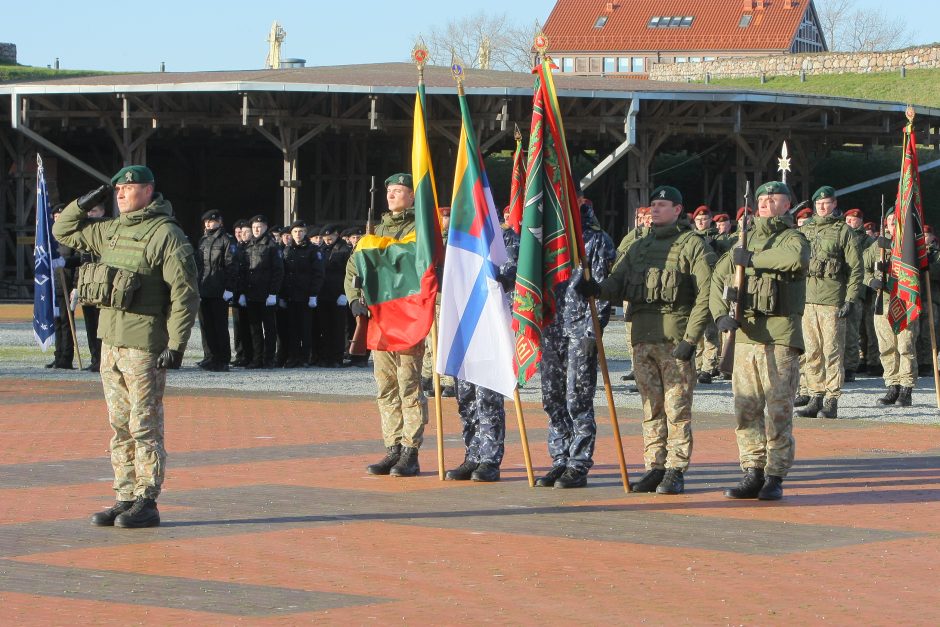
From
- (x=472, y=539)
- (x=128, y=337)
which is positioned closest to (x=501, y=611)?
(x=472, y=539)

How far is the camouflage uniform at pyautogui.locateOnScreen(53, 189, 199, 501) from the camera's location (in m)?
8.54

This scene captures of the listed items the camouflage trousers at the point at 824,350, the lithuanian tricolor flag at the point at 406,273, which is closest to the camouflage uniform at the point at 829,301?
the camouflage trousers at the point at 824,350

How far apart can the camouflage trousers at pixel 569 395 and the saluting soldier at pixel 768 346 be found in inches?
37.7

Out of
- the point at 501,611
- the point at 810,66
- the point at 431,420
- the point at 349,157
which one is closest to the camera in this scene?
the point at 501,611

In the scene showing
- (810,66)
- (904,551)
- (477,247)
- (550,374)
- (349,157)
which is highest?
(810,66)

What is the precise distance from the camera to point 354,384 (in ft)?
58.3

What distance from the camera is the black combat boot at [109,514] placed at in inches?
334

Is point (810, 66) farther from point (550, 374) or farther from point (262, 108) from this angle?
point (550, 374)

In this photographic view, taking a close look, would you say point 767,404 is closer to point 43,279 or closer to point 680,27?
point 43,279

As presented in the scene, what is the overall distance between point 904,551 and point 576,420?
2784 millimetres

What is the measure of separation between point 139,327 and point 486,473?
287 cm

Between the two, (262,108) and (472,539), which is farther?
(262,108)

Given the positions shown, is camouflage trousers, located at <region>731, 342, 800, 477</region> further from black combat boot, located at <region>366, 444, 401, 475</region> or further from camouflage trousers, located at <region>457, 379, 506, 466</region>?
black combat boot, located at <region>366, 444, 401, 475</region>

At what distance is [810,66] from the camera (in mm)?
62531
